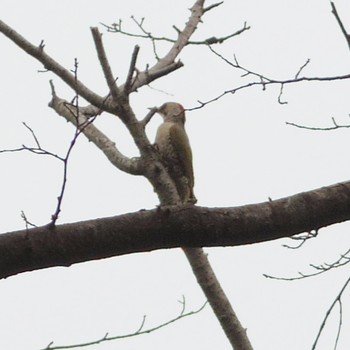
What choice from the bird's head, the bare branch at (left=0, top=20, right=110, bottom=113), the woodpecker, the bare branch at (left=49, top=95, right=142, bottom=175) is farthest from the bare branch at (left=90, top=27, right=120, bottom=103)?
the bird's head

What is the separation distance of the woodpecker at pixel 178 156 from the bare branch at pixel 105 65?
0.68 m

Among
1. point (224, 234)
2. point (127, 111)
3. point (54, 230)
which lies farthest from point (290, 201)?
point (127, 111)

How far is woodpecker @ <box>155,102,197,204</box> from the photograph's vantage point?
4.75 meters

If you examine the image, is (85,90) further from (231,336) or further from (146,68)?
(231,336)

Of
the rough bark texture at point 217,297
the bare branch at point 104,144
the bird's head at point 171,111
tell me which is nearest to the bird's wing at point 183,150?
the bird's head at point 171,111

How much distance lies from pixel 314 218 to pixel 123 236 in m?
0.62

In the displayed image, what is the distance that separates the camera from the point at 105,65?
407 centimetres

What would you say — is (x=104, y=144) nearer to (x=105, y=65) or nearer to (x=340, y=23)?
(x=105, y=65)

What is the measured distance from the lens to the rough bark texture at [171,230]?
2.14m

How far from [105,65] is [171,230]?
1969 millimetres

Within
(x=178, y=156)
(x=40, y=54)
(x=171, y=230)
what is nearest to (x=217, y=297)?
(x=178, y=156)

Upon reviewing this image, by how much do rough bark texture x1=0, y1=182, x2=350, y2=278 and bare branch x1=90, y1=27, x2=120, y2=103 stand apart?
178 centimetres

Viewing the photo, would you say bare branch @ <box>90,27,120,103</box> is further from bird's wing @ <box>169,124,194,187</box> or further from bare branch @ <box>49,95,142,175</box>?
bird's wing @ <box>169,124,194,187</box>

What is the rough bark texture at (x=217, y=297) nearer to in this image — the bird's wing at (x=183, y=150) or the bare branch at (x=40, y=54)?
the bird's wing at (x=183, y=150)
